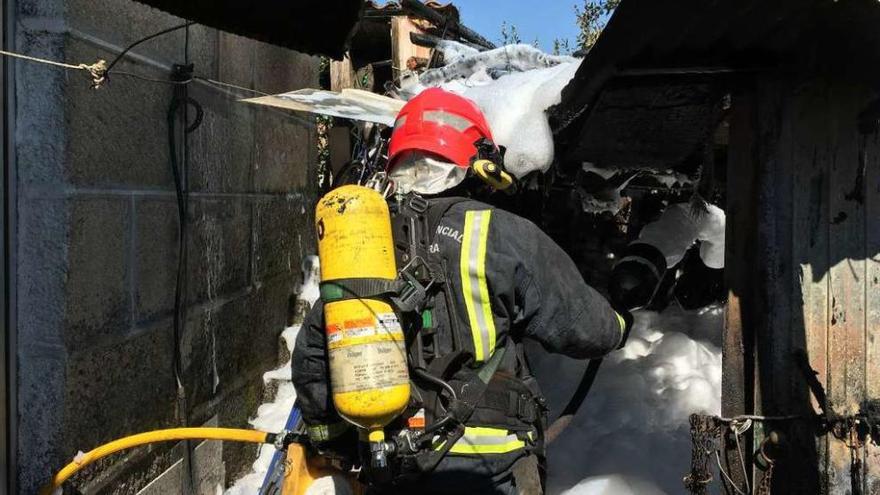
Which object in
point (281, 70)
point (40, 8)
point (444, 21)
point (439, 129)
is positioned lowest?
point (439, 129)

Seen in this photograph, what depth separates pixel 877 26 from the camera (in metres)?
1.92

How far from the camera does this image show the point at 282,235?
16.3 ft

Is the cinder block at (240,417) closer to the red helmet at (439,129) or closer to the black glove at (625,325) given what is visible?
the red helmet at (439,129)

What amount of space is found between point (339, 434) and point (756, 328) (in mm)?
1857

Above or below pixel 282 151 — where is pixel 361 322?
below

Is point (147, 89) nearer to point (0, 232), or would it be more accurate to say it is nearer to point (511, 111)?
point (0, 232)

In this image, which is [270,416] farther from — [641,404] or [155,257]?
[641,404]

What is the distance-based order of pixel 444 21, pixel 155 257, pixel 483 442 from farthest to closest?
pixel 444 21 < pixel 155 257 < pixel 483 442

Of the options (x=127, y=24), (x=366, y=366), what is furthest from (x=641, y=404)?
(x=127, y=24)

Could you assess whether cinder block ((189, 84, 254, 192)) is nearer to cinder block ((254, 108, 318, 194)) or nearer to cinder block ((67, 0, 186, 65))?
cinder block ((254, 108, 318, 194))

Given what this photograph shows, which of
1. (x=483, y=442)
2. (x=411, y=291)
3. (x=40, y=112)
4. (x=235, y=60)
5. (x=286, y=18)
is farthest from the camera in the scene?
(x=235, y=60)

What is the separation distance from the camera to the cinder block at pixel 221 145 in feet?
11.5

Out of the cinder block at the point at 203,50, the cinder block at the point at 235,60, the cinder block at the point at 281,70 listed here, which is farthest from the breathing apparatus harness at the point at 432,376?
the cinder block at the point at 281,70

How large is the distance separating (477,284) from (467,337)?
19cm
